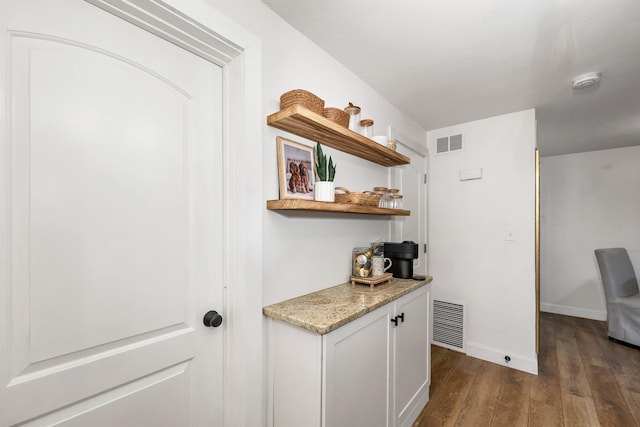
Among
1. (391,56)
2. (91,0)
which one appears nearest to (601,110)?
(391,56)

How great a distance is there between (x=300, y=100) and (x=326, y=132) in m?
0.22

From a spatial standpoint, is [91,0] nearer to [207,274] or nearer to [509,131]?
[207,274]

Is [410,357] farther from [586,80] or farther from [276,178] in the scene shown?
[586,80]

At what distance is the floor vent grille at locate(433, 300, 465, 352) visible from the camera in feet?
9.53

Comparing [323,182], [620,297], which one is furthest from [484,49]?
[620,297]

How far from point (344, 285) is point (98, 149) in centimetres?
140

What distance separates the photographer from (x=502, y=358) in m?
2.66

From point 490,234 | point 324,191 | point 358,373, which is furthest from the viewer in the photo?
point 490,234

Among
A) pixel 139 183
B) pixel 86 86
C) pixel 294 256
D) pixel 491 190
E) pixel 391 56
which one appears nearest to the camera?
pixel 86 86

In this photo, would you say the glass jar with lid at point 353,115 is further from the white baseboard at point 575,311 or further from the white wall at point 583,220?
the white baseboard at point 575,311

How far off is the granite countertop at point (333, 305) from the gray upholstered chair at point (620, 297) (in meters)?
2.78

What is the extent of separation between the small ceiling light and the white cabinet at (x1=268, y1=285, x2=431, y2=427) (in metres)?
1.91

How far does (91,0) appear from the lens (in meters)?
0.89

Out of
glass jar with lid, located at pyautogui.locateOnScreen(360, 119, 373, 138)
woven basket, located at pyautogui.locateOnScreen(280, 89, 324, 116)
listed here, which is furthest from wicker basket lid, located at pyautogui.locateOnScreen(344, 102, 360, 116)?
woven basket, located at pyautogui.locateOnScreen(280, 89, 324, 116)
